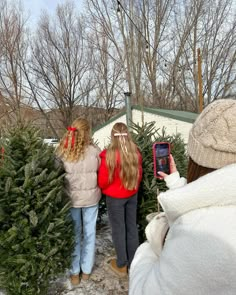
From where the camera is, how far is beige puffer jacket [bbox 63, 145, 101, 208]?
346cm

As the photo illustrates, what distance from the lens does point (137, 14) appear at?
95.9 feet

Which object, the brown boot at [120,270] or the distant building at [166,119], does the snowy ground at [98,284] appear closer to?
the brown boot at [120,270]

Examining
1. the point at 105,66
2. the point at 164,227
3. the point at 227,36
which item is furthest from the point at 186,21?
the point at 164,227

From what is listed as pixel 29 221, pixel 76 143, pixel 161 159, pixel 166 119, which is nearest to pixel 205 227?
pixel 161 159

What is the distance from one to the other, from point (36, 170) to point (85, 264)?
1.46 meters

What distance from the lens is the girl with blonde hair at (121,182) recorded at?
3.59m

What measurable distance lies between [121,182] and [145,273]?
2.55 metres

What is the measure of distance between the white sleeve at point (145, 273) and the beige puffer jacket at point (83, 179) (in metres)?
2.22

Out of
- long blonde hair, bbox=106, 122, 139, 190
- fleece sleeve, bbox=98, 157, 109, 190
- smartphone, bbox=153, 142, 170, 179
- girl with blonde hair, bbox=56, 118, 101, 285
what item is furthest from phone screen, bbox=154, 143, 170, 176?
girl with blonde hair, bbox=56, 118, 101, 285

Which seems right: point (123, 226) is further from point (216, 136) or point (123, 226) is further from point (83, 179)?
point (216, 136)

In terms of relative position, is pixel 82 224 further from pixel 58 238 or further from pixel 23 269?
pixel 23 269

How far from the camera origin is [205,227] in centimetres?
89

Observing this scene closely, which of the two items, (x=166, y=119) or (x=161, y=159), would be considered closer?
(x=161, y=159)

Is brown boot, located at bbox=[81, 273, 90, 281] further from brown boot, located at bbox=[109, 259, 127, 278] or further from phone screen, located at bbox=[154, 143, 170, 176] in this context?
phone screen, located at bbox=[154, 143, 170, 176]
